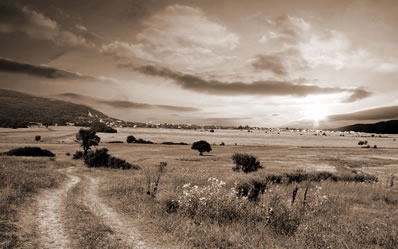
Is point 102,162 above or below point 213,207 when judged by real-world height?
below

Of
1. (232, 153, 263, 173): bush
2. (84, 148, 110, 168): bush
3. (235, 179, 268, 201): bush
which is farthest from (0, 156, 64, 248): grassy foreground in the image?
(232, 153, 263, 173): bush

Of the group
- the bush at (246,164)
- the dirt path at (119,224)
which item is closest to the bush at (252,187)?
the dirt path at (119,224)

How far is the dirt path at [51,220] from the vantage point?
7203mm

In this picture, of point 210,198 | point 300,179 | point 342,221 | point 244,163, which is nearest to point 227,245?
point 210,198

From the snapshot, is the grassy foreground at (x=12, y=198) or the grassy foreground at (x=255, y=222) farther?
the grassy foreground at (x=255, y=222)

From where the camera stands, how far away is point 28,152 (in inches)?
2014

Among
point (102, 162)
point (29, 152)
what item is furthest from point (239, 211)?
point (29, 152)

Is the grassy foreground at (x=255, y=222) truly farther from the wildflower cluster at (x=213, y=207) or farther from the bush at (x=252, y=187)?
the bush at (x=252, y=187)

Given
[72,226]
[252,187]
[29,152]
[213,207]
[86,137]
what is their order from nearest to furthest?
[72,226]
[213,207]
[252,187]
[29,152]
[86,137]

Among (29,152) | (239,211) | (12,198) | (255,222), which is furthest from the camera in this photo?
(29,152)

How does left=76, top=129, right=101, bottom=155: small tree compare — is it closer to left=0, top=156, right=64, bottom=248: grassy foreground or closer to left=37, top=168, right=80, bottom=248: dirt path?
left=0, top=156, right=64, bottom=248: grassy foreground

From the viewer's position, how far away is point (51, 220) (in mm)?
9188

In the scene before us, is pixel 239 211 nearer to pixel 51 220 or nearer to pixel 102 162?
pixel 51 220

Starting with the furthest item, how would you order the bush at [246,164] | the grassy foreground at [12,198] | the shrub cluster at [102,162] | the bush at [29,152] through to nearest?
the bush at [29,152] < the bush at [246,164] < the shrub cluster at [102,162] < the grassy foreground at [12,198]
